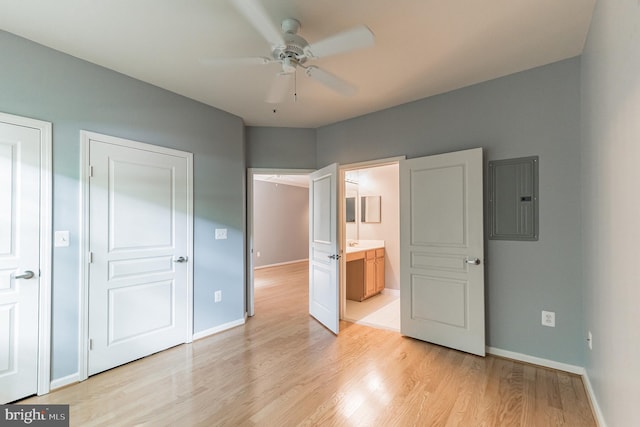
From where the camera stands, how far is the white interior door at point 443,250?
2746 millimetres

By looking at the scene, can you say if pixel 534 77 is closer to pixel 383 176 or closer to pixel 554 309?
pixel 554 309

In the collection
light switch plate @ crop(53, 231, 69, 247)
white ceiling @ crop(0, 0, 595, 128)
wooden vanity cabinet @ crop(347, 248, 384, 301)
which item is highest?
white ceiling @ crop(0, 0, 595, 128)

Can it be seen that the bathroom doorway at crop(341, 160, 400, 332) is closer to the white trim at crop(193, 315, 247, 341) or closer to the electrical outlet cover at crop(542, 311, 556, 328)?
the white trim at crop(193, 315, 247, 341)

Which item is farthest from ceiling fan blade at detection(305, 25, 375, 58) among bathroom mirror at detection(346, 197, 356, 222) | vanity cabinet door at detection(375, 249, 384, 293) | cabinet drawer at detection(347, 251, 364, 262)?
bathroom mirror at detection(346, 197, 356, 222)

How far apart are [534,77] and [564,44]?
353 millimetres

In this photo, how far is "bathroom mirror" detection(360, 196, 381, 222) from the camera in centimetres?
527

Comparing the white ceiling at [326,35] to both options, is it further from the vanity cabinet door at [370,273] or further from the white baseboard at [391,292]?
the white baseboard at [391,292]

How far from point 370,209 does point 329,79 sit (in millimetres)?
3554

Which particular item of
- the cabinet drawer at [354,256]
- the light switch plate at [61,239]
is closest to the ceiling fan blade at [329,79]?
the light switch plate at [61,239]

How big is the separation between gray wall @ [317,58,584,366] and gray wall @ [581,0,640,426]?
0.67ft

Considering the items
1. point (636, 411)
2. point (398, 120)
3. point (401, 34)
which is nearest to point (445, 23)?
point (401, 34)

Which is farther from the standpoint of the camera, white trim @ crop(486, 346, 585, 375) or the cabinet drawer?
the cabinet drawer

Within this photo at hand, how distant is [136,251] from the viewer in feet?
8.98

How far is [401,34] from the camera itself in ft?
6.79
